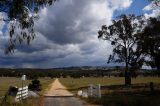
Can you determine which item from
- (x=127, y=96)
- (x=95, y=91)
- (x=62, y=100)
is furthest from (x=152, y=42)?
(x=62, y=100)

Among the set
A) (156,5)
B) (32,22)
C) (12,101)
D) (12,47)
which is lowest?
(12,101)

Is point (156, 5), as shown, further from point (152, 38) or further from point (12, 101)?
point (152, 38)

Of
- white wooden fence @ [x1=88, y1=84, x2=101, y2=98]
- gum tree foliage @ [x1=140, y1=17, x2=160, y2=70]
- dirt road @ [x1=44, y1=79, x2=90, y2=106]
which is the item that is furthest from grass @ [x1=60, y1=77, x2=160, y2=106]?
gum tree foliage @ [x1=140, y1=17, x2=160, y2=70]

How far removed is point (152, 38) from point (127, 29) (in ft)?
42.8

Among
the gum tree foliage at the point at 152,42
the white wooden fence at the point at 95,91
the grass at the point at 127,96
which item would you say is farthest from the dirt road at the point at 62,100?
the gum tree foliage at the point at 152,42

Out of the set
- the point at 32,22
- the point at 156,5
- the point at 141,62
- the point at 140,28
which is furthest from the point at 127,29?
the point at 32,22

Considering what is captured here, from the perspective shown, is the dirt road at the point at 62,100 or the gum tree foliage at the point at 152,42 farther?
the gum tree foliage at the point at 152,42

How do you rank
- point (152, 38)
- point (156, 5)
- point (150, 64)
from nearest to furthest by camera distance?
point (156, 5) < point (152, 38) < point (150, 64)

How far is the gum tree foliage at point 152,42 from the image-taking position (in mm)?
56284

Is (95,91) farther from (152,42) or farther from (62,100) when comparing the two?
(152,42)

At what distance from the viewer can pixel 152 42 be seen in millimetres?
57906

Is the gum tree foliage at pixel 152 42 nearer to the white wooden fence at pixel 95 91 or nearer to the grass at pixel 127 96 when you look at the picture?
the grass at pixel 127 96

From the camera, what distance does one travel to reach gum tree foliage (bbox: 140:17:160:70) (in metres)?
56.3

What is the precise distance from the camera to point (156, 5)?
33000 mm
